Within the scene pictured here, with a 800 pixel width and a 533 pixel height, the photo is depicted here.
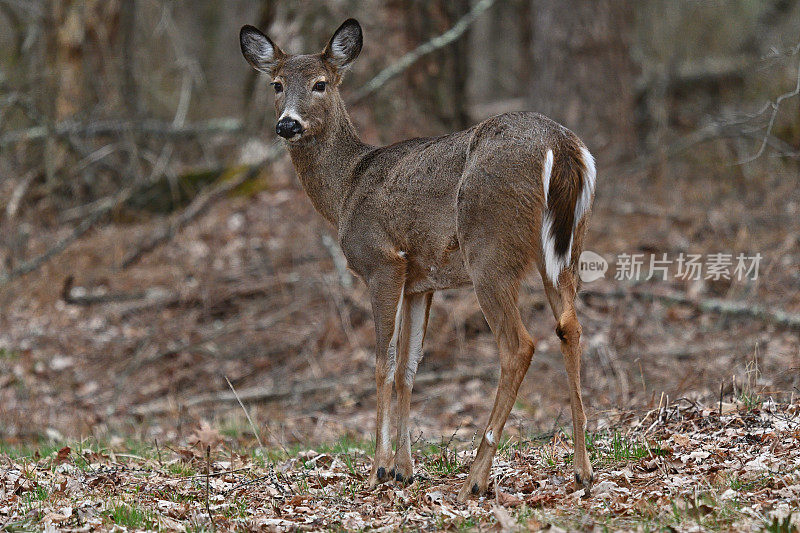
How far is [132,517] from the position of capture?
13.5ft

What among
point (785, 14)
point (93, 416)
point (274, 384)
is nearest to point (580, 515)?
point (274, 384)

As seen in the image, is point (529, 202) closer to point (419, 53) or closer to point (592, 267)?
point (592, 267)

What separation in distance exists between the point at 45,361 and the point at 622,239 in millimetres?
6633

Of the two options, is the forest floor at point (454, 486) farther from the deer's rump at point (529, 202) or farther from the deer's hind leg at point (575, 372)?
the deer's rump at point (529, 202)

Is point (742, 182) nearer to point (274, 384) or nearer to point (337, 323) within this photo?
point (337, 323)

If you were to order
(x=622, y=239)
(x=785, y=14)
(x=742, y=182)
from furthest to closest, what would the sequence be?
(x=785, y=14)
(x=742, y=182)
(x=622, y=239)

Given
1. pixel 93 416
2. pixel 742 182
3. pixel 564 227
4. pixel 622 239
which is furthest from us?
pixel 742 182

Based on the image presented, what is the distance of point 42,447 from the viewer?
20.8 ft

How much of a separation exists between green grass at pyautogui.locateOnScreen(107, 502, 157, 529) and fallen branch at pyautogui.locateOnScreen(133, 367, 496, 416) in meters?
4.04

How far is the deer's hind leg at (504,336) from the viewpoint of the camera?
4289 millimetres

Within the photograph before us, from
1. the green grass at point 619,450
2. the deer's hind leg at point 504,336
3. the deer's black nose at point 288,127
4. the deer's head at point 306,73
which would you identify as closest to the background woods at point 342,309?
the green grass at point 619,450

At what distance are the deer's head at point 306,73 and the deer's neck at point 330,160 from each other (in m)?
0.08

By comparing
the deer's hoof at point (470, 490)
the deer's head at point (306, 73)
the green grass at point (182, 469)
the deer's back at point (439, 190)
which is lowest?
the green grass at point (182, 469)

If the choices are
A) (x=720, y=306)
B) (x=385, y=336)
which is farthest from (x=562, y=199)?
(x=720, y=306)
